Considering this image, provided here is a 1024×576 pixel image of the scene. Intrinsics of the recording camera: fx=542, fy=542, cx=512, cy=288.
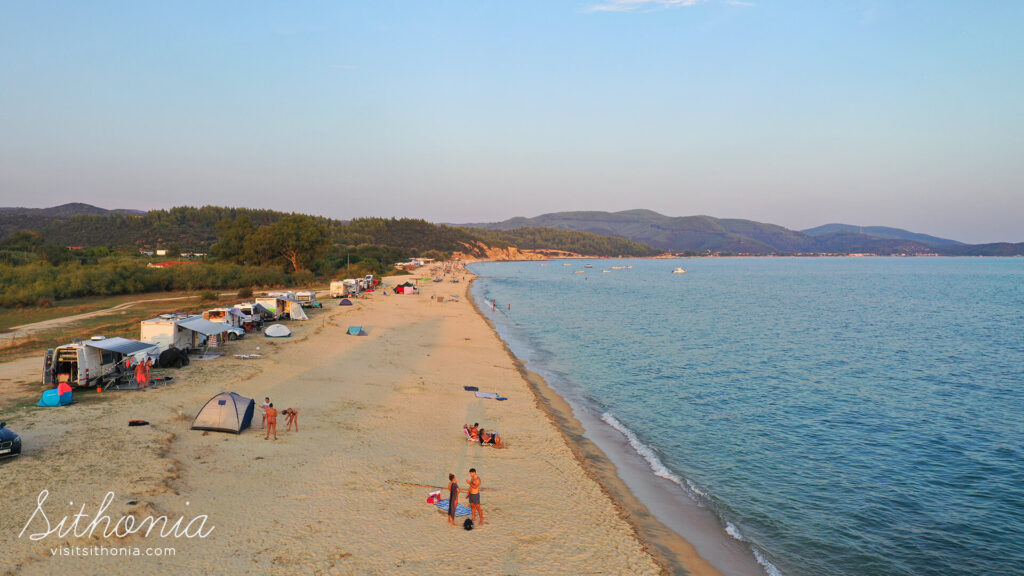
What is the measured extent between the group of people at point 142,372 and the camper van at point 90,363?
16 centimetres

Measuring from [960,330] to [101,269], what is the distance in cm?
8756

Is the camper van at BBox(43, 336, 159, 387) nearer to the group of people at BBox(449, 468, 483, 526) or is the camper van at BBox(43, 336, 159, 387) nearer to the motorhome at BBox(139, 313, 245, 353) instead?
the motorhome at BBox(139, 313, 245, 353)

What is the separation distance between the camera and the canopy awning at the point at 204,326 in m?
26.6

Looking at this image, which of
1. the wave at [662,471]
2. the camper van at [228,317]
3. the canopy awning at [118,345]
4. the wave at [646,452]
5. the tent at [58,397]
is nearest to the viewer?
the wave at [662,471]

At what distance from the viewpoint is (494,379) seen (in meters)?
27.0

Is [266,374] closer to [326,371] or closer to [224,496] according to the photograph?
[326,371]

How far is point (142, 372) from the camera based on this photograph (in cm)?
2052

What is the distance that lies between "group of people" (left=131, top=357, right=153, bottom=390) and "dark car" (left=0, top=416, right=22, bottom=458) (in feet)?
23.9

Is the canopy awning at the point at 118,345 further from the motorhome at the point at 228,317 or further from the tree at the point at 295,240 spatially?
the tree at the point at 295,240

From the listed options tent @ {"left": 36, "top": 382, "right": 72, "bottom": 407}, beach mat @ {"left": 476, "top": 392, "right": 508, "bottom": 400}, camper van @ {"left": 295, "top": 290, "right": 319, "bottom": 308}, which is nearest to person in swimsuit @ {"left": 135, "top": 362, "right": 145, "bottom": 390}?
tent @ {"left": 36, "top": 382, "right": 72, "bottom": 407}

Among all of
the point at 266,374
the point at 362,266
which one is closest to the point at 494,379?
the point at 266,374

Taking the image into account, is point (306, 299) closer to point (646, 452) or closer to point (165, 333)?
point (165, 333)

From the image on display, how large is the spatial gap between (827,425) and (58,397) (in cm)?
2796

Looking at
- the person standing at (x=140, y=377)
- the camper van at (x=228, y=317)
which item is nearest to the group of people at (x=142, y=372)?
the person standing at (x=140, y=377)
